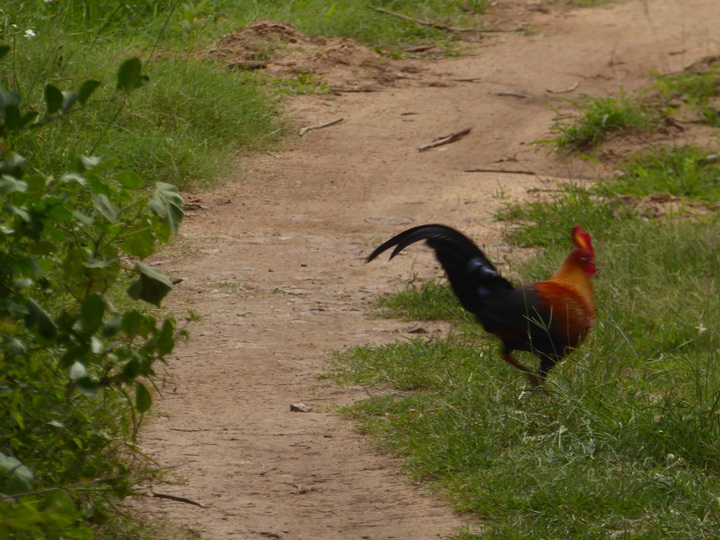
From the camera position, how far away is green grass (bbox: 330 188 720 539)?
339cm

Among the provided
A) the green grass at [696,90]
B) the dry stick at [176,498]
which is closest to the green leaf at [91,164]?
the dry stick at [176,498]

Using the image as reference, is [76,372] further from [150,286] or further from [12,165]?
[12,165]

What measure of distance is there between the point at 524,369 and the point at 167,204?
2174 millimetres

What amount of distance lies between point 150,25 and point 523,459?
7.53 m

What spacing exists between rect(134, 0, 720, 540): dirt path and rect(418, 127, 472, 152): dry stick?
75 mm

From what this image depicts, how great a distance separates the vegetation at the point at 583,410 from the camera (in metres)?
3.41

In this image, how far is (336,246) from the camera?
7129mm

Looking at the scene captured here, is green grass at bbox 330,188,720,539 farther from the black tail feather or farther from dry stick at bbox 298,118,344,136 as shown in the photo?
dry stick at bbox 298,118,344,136

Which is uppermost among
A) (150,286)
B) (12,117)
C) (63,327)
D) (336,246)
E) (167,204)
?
(12,117)

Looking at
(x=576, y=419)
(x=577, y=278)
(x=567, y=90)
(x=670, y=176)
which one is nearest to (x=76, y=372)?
(x=576, y=419)

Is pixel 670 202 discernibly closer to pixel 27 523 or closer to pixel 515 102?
pixel 515 102

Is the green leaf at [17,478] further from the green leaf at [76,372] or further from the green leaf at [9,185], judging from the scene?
the green leaf at [9,185]

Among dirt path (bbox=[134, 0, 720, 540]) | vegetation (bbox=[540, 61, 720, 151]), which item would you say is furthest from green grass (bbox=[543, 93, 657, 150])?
dirt path (bbox=[134, 0, 720, 540])

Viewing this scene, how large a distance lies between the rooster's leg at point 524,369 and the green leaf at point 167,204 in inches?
83.1
